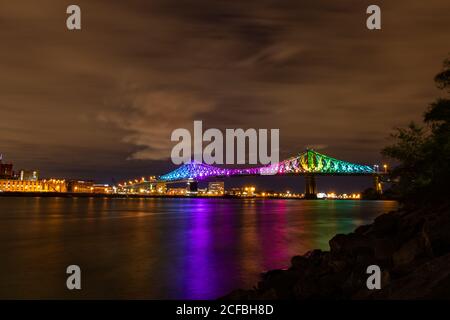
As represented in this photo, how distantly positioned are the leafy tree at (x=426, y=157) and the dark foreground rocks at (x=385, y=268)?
38.0 inches

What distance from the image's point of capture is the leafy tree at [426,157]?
1230 cm

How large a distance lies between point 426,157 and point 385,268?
483cm

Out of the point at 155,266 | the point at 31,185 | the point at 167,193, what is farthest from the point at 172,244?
the point at 167,193

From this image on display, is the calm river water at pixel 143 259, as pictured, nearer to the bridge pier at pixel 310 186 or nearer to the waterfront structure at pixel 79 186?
the bridge pier at pixel 310 186

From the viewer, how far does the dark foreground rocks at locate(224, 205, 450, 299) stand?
22.1 feet

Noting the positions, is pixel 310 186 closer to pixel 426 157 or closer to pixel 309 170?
pixel 309 170

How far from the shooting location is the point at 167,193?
620 ft

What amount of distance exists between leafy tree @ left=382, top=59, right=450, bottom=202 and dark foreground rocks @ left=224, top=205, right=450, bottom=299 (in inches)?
38.0

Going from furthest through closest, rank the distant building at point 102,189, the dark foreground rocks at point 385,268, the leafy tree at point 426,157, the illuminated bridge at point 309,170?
the distant building at point 102,189, the illuminated bridge at point 309,170, the leafy tree at point 426,157, the dark foreground rocks at point 385,268

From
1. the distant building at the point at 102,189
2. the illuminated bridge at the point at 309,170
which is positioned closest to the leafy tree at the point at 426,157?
the illuminated bridge at the point at 309,170

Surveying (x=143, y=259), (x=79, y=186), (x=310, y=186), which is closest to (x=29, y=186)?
(x=79, y=186)

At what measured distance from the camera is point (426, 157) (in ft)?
41.1
